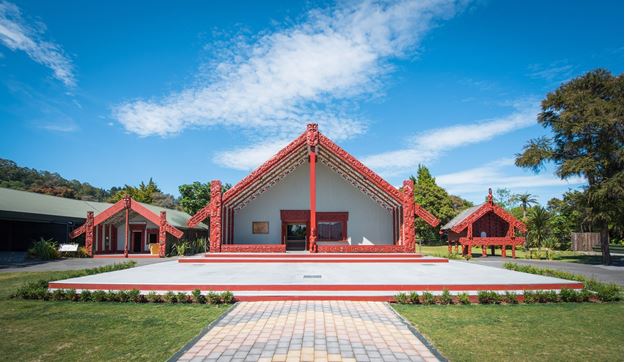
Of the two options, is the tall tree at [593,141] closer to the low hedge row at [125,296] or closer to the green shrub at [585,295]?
the green shrub at [585,295]

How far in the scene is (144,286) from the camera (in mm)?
9875

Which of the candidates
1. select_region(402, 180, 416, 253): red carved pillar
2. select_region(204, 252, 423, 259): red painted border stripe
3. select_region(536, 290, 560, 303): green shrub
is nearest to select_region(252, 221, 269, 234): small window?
select_region(204, 252, 423, 259): red painted border stripe

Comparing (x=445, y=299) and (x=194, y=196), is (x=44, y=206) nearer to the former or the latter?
(x=194, y=196)

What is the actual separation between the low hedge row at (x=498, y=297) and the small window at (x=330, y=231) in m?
13.1

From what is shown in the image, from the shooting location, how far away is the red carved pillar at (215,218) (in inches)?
738

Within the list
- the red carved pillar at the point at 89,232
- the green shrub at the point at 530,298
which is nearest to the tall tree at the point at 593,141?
the green shrub at the point at 530,298

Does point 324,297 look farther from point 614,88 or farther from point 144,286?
point 614,88

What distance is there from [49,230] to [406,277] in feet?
102

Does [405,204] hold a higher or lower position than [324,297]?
higher

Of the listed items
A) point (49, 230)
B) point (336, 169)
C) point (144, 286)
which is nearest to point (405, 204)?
point (336, 169)

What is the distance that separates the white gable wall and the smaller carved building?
7.31m

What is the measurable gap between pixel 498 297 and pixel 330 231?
14.2m

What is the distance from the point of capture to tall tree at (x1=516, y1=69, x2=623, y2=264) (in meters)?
21.2

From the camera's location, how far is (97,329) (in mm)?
6727
